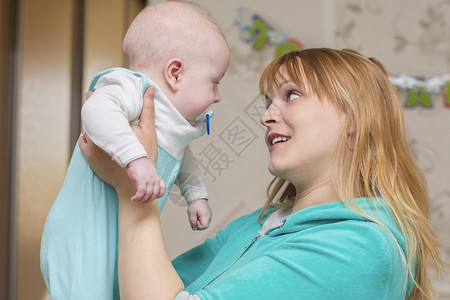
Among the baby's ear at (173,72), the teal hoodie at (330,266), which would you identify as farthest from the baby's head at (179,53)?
the teal hoodie at (330,266)

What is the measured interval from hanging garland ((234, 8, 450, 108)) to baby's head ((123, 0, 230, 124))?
1.11 meters

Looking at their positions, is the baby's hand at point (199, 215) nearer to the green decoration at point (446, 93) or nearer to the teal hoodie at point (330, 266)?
the teal hoodie at point (330, 266)

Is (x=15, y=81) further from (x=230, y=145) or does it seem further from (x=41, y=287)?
(x=230, y=145)

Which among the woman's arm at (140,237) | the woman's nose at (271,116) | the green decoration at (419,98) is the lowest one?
the woman's arm at (140,237)

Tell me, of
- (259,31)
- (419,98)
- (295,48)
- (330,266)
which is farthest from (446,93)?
(330,266)

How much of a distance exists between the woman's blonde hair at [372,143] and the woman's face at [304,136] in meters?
0.02

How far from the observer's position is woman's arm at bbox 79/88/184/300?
79 cm

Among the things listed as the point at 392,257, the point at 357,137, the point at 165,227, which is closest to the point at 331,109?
the point at 357,137

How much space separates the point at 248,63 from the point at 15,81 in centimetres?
111

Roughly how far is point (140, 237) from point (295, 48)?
1.49 m

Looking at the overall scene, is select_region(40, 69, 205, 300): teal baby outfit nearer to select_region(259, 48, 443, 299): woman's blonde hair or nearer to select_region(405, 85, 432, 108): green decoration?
select_region(259, 48, 443, 299): woman's blonde hair

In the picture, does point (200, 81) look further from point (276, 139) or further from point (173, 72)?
point (276, 139)

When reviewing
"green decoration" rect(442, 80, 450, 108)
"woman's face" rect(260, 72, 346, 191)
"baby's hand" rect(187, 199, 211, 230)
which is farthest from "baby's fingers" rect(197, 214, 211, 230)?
"green decoration" rect(442, 80, 450, 108)

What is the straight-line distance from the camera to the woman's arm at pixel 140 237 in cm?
79
